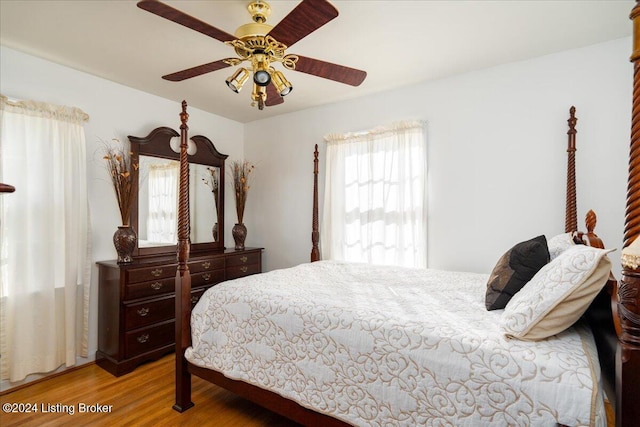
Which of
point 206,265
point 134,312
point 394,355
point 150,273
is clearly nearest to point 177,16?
point 394,355

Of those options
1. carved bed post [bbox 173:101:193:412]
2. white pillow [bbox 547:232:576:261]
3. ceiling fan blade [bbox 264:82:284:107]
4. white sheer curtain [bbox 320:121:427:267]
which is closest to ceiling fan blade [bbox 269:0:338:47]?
ceiling fan blade [bbox 264:82:284:107]

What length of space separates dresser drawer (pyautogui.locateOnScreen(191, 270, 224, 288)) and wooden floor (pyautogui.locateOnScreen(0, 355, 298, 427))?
0.87 meters

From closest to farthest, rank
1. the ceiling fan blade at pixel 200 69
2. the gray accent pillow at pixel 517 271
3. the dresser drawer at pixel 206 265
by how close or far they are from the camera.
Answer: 1. the gray accent pillow at pixel 517 271
2. the ceiling fan blade at pixel 200 69
3. the dresser drawer at pixel 206 265

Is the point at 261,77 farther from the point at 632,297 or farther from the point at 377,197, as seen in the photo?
the point at 377,197

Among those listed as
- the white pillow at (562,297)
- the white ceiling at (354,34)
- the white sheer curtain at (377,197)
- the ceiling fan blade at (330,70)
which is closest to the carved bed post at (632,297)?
the white pillow at (562,297)

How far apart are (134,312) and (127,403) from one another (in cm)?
77

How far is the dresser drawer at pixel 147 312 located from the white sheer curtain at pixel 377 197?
1.73 metres

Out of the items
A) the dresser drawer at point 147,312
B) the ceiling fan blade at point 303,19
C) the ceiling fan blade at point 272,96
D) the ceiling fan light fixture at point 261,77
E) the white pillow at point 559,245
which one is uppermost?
the ceiling fan blade at point 303,19

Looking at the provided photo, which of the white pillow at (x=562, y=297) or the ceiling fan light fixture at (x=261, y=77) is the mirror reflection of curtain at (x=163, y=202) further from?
the white pillow at (x=562, y=297)


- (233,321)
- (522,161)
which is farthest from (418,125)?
(233,321)

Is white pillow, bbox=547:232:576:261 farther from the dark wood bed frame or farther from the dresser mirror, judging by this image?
the dresser mirror

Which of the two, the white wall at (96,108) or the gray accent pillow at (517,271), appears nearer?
the gray accent pillow at (517,271)

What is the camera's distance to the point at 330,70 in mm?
1993

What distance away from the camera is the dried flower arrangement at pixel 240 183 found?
4145mm
